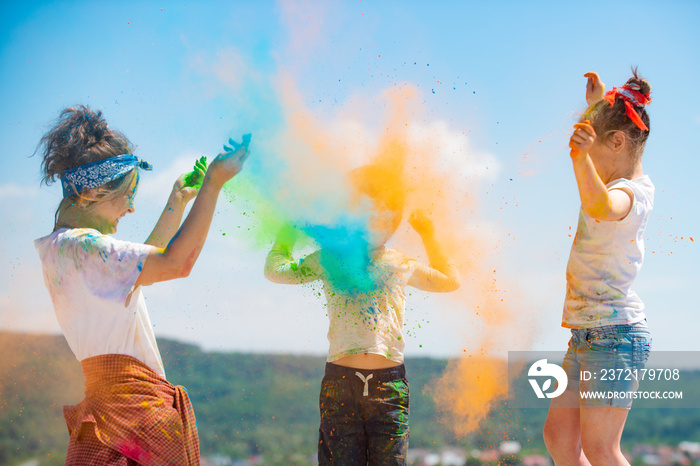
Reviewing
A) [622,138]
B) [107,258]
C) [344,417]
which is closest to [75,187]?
[107,258]

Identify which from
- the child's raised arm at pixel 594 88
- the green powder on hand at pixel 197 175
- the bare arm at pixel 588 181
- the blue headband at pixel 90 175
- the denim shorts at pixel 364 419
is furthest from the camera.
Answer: the child's raised arm at pixel 594 88

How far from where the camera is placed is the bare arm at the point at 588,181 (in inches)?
66.4

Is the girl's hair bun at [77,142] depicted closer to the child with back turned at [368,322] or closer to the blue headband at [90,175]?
the blue headband at [90,175]

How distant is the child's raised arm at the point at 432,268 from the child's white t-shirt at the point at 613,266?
516 mm

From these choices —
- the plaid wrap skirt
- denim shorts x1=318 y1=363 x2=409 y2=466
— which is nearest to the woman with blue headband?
the plaid wrap skirt

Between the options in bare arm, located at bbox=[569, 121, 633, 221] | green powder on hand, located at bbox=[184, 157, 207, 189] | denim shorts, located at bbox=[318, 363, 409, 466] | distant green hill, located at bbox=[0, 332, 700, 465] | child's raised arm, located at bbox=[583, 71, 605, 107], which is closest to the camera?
bare arm, located at bbox=[569, 121, 633, 221]

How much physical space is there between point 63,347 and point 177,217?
104 inches

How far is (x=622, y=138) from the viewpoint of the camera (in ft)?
6.40

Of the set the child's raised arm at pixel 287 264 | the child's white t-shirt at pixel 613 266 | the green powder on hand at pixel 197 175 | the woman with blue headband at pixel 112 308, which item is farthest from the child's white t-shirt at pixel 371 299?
the woman with blue headband at pixel 112 308

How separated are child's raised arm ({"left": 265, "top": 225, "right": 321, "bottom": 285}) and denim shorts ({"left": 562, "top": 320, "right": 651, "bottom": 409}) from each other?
108 centimetres

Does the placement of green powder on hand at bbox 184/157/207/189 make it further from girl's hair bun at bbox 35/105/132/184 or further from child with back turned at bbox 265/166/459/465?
child with back turned at bbox 265/166/459/465

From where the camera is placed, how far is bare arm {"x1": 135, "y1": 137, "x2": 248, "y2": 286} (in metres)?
1.41

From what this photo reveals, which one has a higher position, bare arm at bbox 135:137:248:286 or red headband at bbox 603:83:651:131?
red headband at bbox 603:83:651:131

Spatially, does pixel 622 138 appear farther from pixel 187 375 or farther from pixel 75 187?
pixel 187 375
